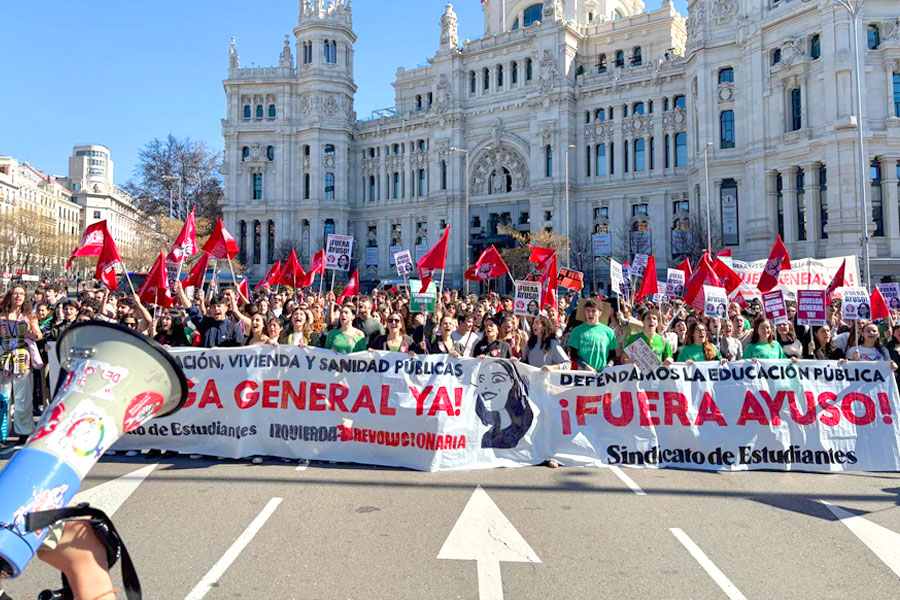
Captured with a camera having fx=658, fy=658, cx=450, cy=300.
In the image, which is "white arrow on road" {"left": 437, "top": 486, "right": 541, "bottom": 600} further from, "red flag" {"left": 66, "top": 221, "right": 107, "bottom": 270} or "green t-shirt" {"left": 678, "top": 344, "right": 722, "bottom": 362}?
"red flag" {"left": 66, "top": 221, "right": 107, "bottom": 270}

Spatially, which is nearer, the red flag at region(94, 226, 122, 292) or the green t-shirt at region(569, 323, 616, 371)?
the green t-shirt at region(569, 323, 616, 371)

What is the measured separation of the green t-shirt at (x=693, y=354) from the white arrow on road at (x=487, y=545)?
12.3ft

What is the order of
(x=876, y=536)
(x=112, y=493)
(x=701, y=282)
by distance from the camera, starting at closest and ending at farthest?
1. (x=876, y=536)
2. (x=112, y=493)
3. (x=701, y=282)

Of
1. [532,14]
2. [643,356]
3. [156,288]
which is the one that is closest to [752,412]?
[643,356]

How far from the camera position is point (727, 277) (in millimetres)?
15523

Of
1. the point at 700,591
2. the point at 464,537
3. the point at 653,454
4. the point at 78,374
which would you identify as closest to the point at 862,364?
the point at 653,454

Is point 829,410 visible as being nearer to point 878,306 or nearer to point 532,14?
point 878,306

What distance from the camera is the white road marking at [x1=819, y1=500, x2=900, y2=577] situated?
506 centimetres

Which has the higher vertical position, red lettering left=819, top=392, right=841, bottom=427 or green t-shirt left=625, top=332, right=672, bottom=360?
green t-shirt left=625, top=332, right=672, bottom=360

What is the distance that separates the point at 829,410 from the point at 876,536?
2.37 meters

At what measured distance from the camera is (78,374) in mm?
2219

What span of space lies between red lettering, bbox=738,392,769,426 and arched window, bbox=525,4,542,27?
65.9 m

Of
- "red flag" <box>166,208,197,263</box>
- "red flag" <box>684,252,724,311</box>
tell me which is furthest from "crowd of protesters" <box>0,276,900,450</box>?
"red flag" <box>166,208,197,263</box>

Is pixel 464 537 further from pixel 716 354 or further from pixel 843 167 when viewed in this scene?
pixel 843 167
